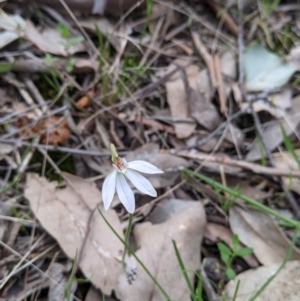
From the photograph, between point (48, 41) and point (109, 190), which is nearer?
point (109, 190)

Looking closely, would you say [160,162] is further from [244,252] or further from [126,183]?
[126,183]

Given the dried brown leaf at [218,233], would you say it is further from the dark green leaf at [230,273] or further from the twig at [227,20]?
the twig at [227,20]

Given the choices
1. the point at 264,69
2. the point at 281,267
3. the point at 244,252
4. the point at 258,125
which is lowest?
the point at 244,252

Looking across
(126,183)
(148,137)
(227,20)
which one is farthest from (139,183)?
(227,20)

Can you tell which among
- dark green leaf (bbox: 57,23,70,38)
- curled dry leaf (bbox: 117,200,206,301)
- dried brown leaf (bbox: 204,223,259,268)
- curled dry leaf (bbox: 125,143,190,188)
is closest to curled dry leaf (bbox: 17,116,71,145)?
curled dry leaf (bbox: 125,143,190,188)

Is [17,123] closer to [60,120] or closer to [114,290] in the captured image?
[60,120]

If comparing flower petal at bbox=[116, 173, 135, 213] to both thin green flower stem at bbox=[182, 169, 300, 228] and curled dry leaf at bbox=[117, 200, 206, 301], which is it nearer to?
curled dry leaf at bbox=[117, 200, 206, 301]
